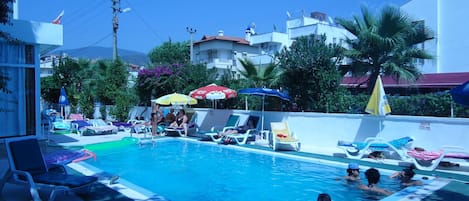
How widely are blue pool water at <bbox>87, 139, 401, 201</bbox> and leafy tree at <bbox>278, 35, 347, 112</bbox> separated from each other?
3517mm

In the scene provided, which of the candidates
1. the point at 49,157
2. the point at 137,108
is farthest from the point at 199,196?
the point at 137,108

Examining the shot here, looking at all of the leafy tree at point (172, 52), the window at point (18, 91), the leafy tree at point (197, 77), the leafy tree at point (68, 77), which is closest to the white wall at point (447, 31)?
the leafy tree at point (197, 77)

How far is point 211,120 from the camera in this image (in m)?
17.9

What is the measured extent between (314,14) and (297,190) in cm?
4212

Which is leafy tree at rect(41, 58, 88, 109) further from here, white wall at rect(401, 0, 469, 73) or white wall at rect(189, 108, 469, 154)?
white wall at rect(401, 0, 469, 73)

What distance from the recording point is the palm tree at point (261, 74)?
1565cm

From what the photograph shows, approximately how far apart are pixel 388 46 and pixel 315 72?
106 inches

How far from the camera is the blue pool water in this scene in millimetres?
7814

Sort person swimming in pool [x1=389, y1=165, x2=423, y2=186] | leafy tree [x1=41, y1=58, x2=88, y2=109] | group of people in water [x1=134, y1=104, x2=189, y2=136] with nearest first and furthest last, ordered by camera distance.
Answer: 1. person swimming in pool [x1=389, y1=165, x2=423, y2=186]
2. group of people in water [x1=134, y1=104, x2=189, y2=136]
3. leafy tree [x1=41, y1=58, x2=88, y2=109]

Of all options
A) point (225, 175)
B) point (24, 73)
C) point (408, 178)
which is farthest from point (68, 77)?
point (408, 178)

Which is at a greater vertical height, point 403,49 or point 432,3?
point 432,3

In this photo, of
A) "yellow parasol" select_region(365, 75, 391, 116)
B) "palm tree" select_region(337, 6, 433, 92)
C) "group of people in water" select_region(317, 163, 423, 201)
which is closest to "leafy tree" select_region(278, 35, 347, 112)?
"palm tree" select_region(337, 6, 433, 92)

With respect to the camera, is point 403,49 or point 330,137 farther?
point 403,49

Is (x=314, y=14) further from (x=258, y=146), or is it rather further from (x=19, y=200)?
(x=19, y=200)
